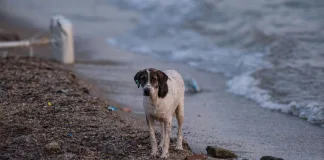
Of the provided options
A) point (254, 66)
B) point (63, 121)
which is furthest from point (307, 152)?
point (254, 66)

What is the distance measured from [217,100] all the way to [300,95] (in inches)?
58.3

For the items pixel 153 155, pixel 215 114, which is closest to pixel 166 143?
pixel 153 155

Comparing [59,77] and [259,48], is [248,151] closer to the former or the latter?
[59,77]

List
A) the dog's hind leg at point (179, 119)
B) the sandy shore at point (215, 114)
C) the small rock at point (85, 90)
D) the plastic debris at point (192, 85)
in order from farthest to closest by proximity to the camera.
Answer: the plastic debris at point (192, 85) < the small rock at point (85, 90) < the sandy shore at point (215, 114) < the dog's hind leg at point (179, 119)

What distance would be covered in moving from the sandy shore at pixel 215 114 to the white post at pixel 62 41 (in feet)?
1.13

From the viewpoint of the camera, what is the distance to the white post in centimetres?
1499

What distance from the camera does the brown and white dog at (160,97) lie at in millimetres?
6879

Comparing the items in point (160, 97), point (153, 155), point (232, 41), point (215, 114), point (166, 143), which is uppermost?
point (232, 41)

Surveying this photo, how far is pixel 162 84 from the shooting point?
700cm

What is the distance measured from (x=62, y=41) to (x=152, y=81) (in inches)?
336

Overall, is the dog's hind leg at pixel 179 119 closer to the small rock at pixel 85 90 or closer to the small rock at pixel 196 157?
the small rock at pixel 196 157

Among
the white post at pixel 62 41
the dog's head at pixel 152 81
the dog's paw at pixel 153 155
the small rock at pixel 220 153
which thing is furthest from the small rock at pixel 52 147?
the white post at pixel 62 41

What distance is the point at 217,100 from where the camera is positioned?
11.6 m

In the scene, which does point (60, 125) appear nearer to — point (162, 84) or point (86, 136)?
point (86, 136)
